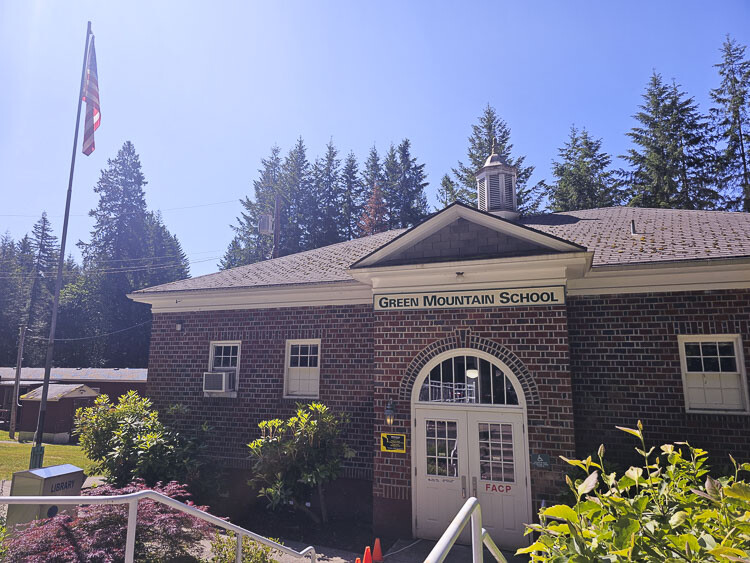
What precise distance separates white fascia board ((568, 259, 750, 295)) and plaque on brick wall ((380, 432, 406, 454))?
4695mm

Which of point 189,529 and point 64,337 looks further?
point 64,337

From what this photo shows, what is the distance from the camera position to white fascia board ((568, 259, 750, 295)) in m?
8.71

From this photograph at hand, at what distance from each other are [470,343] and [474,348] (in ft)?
0.41

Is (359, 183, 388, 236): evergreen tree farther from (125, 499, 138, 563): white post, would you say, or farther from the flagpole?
(125, 499, 138, 563): white post

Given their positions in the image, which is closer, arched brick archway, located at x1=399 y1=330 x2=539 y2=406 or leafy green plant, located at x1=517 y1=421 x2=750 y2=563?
leafy green plant, located at x1=517 y1=421 x2=750 y2=563

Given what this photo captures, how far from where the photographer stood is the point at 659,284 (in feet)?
30.1

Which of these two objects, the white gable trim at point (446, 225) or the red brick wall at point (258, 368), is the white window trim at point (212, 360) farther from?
the white gable trim at point (446, 225)

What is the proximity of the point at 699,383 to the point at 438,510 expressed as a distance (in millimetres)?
5591

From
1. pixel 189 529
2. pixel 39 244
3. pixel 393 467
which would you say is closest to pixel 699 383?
pixel 393 467

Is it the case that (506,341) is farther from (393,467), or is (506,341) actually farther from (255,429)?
(255,429)

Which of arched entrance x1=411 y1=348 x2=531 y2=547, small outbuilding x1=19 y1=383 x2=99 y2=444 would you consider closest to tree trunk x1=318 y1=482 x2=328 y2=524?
arched entrance x1=411 y1=348 x2=531 y2=547

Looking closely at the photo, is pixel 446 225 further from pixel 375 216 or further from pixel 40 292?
pixel 40 292

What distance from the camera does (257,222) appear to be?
4847cm

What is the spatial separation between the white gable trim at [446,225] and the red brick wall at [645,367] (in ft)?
6.83
